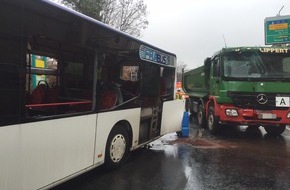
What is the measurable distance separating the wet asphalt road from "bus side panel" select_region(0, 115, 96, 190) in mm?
749

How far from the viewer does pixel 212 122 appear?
11688 millimetres

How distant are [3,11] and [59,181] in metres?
2.30

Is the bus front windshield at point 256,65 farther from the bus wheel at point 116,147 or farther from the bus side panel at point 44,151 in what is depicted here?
the bus side panel at point 44,151

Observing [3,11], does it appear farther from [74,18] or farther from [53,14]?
[74,18]

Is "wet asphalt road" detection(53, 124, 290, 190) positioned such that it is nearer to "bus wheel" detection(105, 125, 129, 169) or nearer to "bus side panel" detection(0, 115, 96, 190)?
"bus wheel" detection(105, 125, 129, 169)

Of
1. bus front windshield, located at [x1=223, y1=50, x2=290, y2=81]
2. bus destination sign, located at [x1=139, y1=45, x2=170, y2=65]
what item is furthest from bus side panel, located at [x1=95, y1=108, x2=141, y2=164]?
bus front windshield, located at [x1=223, y1=50, x2=290, y2=81]

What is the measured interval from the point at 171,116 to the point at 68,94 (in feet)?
12.0

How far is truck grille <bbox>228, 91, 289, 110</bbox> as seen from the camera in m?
10.4

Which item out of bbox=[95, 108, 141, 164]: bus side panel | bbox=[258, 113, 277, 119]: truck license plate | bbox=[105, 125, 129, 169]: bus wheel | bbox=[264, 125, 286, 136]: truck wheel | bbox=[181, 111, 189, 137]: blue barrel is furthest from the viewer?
bbox=[264, 125, 286, 136]: truck wheel

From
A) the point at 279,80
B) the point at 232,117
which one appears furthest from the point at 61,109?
the point at 279,80

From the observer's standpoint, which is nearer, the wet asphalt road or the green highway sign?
the wet asphalt road

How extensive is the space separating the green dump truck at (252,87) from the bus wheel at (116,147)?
4.70m

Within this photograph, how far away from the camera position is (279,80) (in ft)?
34.1

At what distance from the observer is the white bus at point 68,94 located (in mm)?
3898
